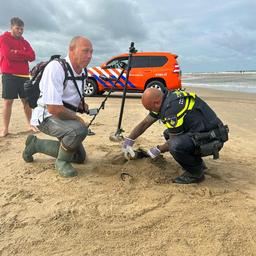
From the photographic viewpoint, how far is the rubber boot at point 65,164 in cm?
396

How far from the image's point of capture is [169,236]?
2.73 metres

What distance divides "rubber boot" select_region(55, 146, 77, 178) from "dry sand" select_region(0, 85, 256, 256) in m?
0.08

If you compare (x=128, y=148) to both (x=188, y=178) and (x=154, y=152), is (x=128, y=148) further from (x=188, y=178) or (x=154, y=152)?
(x=188, y=178)

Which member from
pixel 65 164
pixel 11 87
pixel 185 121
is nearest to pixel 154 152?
pixel 185 121

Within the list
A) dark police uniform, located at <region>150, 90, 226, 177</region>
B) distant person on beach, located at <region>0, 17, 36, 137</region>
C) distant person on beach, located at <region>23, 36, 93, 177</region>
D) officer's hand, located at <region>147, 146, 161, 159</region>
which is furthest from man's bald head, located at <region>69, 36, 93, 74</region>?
distant person on beach, located at <region>0, 17, 36, 137</region>

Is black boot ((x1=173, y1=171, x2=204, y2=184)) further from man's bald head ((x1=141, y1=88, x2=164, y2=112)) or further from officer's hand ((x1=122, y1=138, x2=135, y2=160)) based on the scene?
man's bald head ((x1=141, y1=88, x2=164, y2=112))

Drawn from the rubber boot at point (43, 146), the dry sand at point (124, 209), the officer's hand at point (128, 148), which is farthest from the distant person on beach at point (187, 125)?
the rubber boot at point (43, 146)

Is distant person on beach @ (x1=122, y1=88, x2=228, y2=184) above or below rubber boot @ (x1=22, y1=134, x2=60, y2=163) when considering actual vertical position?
above

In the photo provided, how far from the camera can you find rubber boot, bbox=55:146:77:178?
3957 millimetres

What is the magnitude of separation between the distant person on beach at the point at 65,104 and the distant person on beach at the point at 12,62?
2.11m

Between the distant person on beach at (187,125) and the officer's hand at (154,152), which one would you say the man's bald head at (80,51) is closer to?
the distant person on beach at (187,125)

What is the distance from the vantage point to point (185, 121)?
3.66 metres

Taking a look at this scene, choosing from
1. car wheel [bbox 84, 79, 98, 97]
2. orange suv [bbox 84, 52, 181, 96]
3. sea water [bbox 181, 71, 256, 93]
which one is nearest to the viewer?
orange suv [bbox 84, 52, 181, 96]

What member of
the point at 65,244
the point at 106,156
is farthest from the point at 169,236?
the point at 106,156
